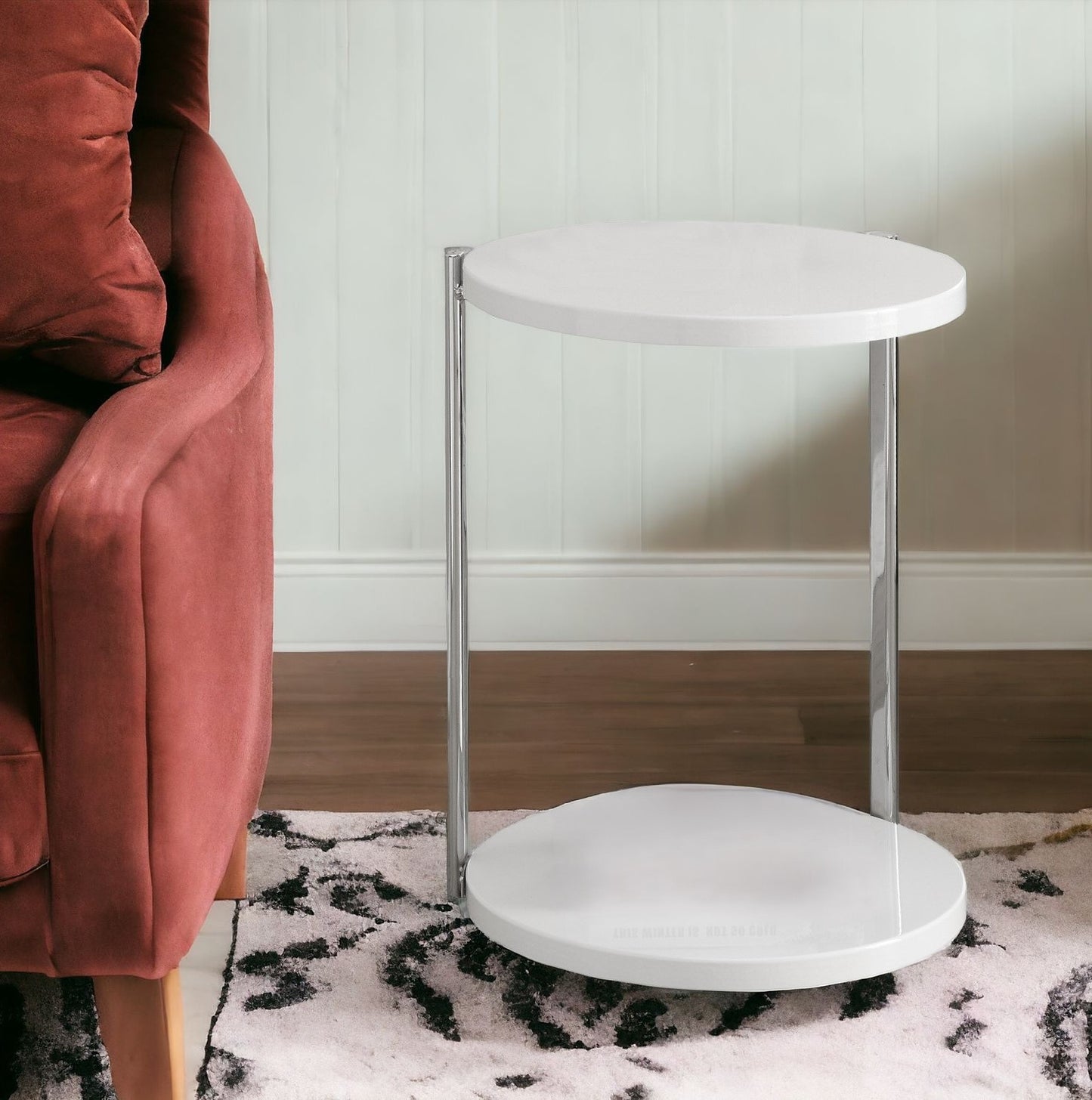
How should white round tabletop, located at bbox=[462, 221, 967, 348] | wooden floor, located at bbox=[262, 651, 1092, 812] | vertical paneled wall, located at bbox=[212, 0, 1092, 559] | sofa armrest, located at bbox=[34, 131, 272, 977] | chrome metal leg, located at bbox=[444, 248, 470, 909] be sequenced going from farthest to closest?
1. vertical paneled wall, located at bbox=[212, 0, 1092, 559]
2. wooden floor, located at bbox=[262, 651, 1092, 812]
3. chrome metal leg, located at bbox=[444, 248, 470, 909]
4. white round tabletop, located at bbox=[462, 221, 967, 348]
5. sofa armrest, located at bbox=[34, 131, 272, 977]

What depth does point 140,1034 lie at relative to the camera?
914mm

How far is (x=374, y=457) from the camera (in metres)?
2.11

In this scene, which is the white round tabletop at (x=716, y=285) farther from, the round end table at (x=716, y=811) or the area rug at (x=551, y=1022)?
the area rug at (x=551, y=1022)

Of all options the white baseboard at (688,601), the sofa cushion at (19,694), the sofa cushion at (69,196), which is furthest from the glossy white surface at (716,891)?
the white baseboard at (688,601)

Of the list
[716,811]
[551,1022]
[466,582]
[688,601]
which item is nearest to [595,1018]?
[551,1022]

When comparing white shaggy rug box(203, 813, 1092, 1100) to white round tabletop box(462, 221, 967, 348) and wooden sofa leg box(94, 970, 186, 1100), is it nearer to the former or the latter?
wooden sofa leg box(94, 970, 186, 1100)

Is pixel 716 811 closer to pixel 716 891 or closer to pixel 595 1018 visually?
pixel 716 891

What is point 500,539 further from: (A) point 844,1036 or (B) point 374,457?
(A) point 844,1036

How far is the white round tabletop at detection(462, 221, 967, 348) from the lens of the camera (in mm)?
941

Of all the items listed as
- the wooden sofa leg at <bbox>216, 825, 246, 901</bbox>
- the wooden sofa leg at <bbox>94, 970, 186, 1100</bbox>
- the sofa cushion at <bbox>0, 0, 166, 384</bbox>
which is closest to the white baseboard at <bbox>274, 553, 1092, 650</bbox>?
the wooden sofa leg at <bbox>216, 825, 246, 901</bbox>

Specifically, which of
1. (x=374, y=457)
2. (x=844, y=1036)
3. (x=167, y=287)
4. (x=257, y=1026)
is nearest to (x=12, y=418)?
(x=167, y=287)

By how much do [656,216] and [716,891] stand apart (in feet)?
4.00

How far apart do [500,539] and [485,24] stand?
77 centimetres

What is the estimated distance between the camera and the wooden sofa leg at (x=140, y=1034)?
2.99ft
